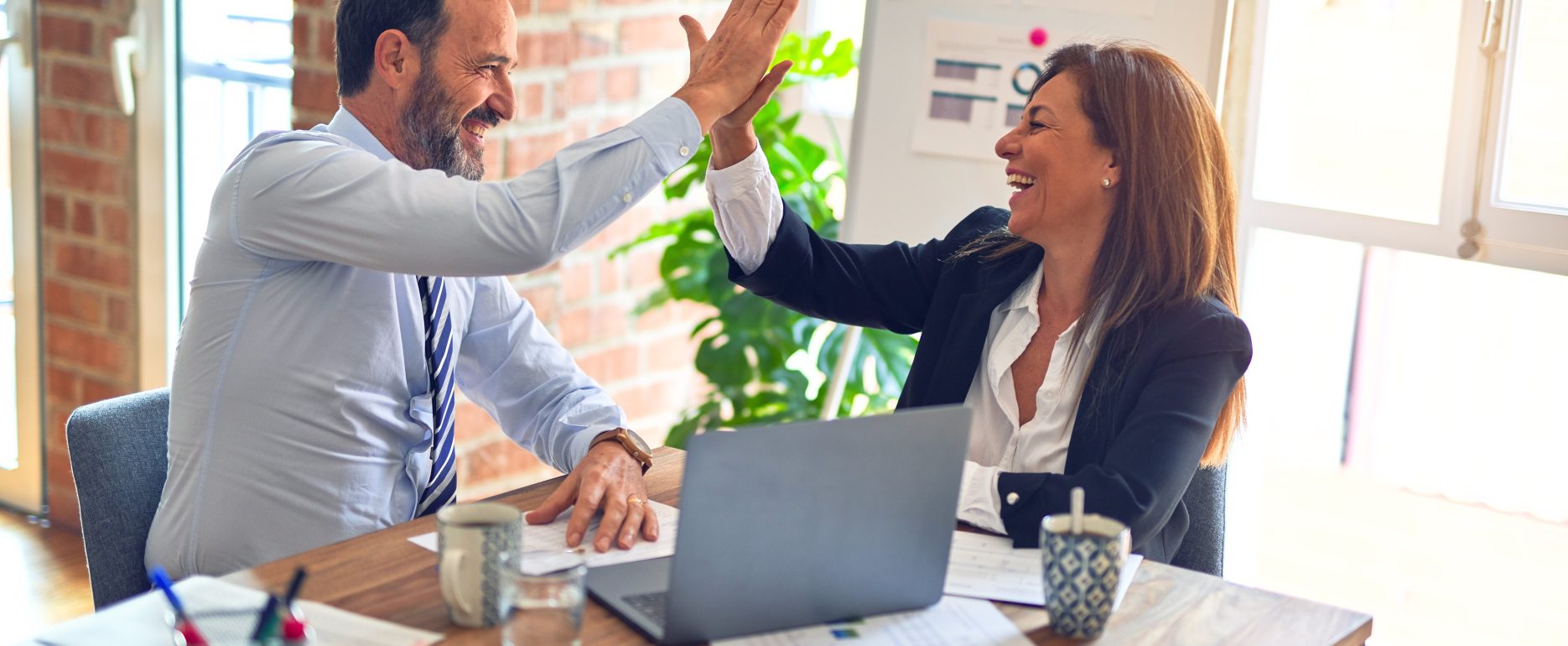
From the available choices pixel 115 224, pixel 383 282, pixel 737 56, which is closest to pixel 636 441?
pixel 383 282

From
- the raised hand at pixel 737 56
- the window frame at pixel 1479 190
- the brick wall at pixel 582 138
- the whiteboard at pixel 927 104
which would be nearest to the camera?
the raised hand at pixel 737 56

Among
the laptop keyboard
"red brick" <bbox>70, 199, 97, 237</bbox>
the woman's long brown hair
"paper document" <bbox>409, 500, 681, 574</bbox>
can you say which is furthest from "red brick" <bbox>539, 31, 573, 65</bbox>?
the laptop keyboard

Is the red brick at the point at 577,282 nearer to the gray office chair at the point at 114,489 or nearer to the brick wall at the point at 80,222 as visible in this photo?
the brick wall at the point at 80,222

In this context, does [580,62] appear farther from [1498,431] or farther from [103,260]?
[1498,431]

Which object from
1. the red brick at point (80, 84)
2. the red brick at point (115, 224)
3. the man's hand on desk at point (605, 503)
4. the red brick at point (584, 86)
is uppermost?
the red brick at point (584, 86)

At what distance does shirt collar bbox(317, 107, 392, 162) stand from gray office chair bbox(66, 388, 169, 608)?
405 millimetres

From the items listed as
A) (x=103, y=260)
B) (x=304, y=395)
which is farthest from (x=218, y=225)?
(x=103, y=260)

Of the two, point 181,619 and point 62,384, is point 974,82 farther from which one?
point 62,384

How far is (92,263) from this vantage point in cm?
329

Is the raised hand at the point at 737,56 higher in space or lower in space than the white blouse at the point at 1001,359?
higher

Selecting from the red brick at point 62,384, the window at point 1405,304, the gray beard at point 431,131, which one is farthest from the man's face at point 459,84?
the red brick at point 62,384

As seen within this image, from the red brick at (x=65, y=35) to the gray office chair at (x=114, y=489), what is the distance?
1813 millimetres

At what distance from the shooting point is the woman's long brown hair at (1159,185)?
6.01 ft

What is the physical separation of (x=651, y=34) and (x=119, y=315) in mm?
1386
